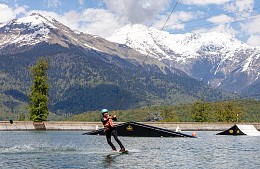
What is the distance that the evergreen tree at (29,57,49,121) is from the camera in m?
139

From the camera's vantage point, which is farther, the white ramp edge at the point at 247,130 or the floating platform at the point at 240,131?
the white ramp edge at the point at 247,130

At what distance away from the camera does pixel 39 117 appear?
139625mm

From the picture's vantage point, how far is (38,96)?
138000 mm

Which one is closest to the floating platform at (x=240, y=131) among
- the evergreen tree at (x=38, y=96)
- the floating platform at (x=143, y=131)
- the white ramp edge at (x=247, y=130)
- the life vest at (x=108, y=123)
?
the white ramp edge at (x=247, y=130)

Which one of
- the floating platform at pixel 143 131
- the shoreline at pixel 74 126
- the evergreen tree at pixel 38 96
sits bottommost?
the floating platform at pixel 143 131

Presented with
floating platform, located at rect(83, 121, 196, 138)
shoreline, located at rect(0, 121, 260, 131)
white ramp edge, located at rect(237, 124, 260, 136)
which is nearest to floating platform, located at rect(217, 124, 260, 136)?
white ramp edge, located at rect(237, 124, 260, 136)

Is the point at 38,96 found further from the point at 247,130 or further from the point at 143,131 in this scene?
the point at 143,131

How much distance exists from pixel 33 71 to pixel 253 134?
220 feet

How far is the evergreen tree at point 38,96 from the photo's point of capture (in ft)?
455

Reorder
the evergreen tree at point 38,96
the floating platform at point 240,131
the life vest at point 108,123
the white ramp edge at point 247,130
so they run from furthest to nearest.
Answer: the evergreen tree at point 38,96 < the white ramp edge at point 247,130 < the floating platform at point 240,131 < the life vest at point 108,123

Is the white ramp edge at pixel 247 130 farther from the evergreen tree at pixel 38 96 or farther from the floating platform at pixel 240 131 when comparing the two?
the evergreen tree at pixel 38 96

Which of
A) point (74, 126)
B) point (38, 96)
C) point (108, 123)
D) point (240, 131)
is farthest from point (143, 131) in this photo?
point (74, 126)

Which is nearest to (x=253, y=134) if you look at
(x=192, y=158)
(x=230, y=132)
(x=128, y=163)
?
(x=230, y=132)

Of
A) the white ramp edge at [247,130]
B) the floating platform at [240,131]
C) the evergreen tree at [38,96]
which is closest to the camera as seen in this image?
the floating platform at [240,131]
